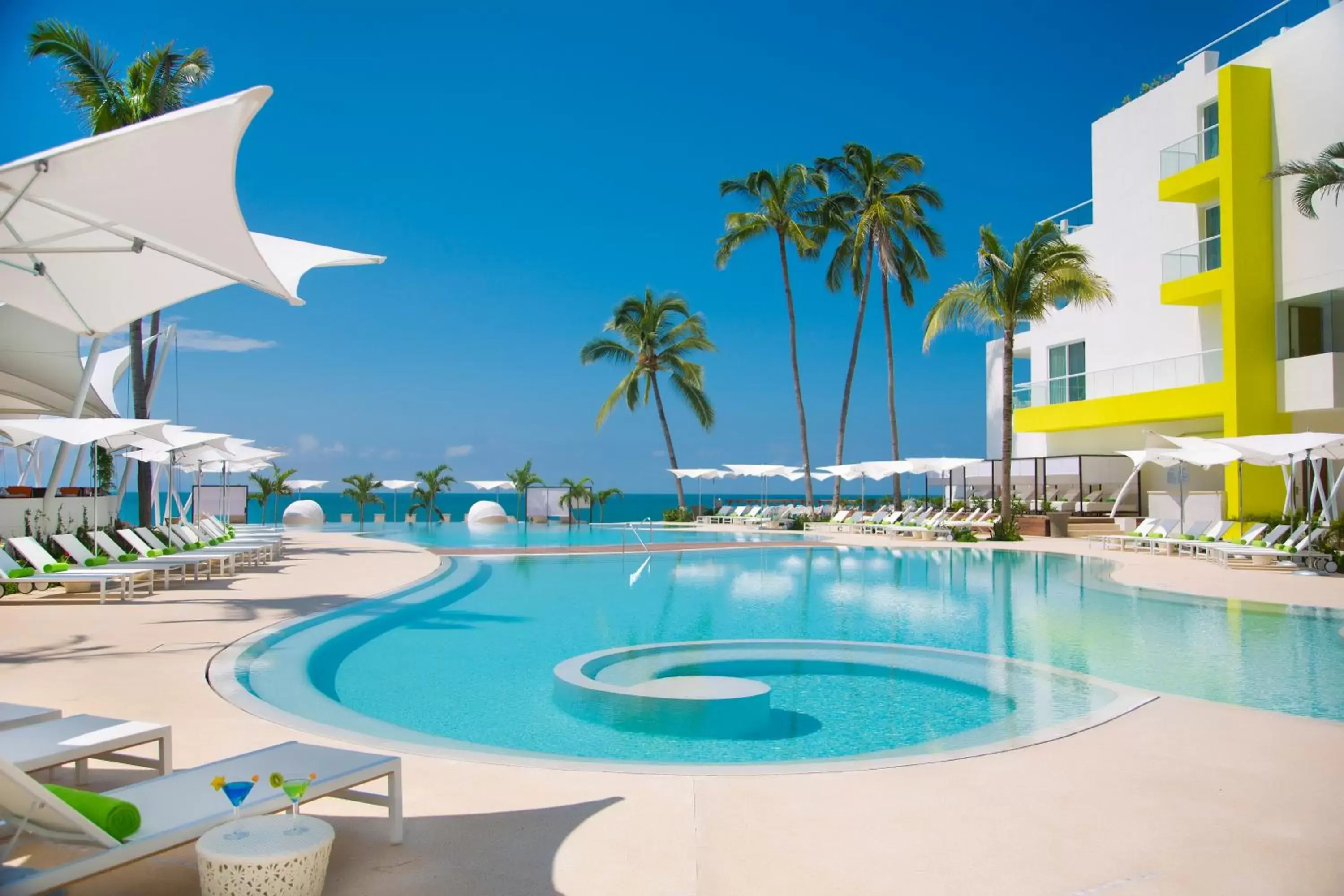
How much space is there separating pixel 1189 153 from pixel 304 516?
29.7 m

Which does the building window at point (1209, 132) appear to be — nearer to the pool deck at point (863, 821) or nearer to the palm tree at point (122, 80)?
the pool deck at point (863, 821)

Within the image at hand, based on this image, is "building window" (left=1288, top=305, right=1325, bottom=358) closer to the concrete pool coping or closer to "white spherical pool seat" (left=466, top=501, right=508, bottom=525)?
the concrete pool coping

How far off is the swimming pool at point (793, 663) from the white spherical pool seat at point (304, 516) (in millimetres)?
21602

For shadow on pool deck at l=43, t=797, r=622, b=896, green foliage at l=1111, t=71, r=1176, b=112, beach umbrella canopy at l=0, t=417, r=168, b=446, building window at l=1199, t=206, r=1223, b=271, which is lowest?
shadow on pool deck at l=43, t=797, r=622, b=896

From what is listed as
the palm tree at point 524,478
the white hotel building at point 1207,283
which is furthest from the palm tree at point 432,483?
the white hotel building at point 1207,283

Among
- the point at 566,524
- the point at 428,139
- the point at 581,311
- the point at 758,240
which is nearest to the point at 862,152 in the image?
the point at 758,240

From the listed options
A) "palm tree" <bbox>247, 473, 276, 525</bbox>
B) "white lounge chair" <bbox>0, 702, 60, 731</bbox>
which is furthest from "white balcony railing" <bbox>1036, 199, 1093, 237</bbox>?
"white lounge chair" <bbox>0, 702, 60, 731</bbox>

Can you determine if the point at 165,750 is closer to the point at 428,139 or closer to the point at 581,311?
the point at 428,139

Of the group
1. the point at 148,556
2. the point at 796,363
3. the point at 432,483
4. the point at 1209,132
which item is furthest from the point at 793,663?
the point at 432,483

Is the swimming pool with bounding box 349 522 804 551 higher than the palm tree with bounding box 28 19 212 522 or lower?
lower

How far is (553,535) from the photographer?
28047 millimetres

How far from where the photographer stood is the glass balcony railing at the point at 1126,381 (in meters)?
22.4

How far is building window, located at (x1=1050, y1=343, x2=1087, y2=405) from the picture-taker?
27250mm

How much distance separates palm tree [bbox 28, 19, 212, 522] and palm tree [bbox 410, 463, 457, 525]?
57.9 feet
